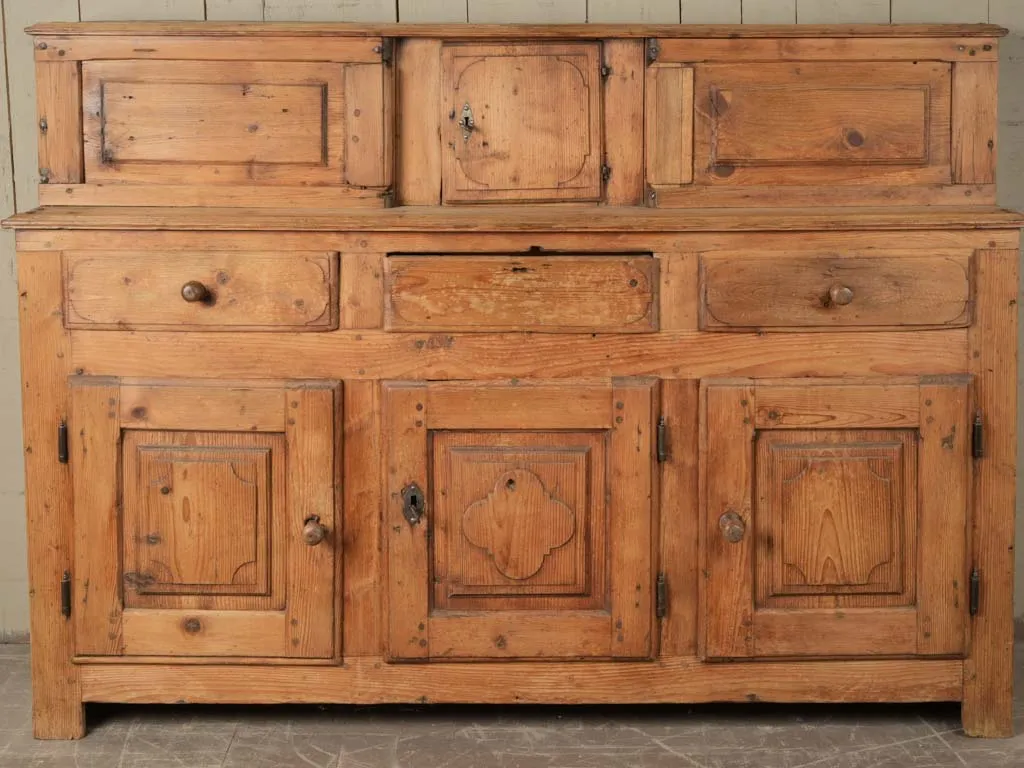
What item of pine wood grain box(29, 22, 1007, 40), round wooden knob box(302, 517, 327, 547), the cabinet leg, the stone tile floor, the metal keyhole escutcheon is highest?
pine wood grain box(29, 22, 1007, 40)

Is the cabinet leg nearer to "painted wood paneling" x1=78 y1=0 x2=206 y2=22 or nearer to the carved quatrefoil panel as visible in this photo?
the carved quatrefoil panel

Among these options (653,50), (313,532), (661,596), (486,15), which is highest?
(486,15)

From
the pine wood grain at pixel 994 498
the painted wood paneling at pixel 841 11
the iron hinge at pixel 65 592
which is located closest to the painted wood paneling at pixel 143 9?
the iron hinge at pixel 65 592

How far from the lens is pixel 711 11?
3314 mm

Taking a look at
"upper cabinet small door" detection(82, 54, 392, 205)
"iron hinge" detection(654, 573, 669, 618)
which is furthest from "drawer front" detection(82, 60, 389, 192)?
"iron hinge" detection(654, 573, 669, 618)

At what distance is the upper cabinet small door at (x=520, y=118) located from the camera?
9.64 ft

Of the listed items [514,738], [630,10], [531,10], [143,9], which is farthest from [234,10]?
[514,738]

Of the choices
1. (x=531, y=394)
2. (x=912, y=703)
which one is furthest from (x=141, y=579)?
(x=912, y=703)

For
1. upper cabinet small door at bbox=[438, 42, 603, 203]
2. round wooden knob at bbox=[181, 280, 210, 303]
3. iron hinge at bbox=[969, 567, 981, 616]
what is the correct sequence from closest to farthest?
round wooden knob at bbox=[181, 280, 210, 303] < iron hinge at bbox=[969, 567, 981, 616] < upper cabinet small door at bbox=[438, 42, 603, 203]

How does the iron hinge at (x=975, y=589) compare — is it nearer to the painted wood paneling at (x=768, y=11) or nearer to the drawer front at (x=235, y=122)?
the painted wood paneling at (x=768, y=11)

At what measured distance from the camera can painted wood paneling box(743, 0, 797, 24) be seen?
332 centimetres

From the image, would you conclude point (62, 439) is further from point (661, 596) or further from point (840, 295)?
point (840, 295)

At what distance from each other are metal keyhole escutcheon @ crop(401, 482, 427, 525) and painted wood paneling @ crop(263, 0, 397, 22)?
1239 mm

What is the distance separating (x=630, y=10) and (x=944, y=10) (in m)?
0.79
